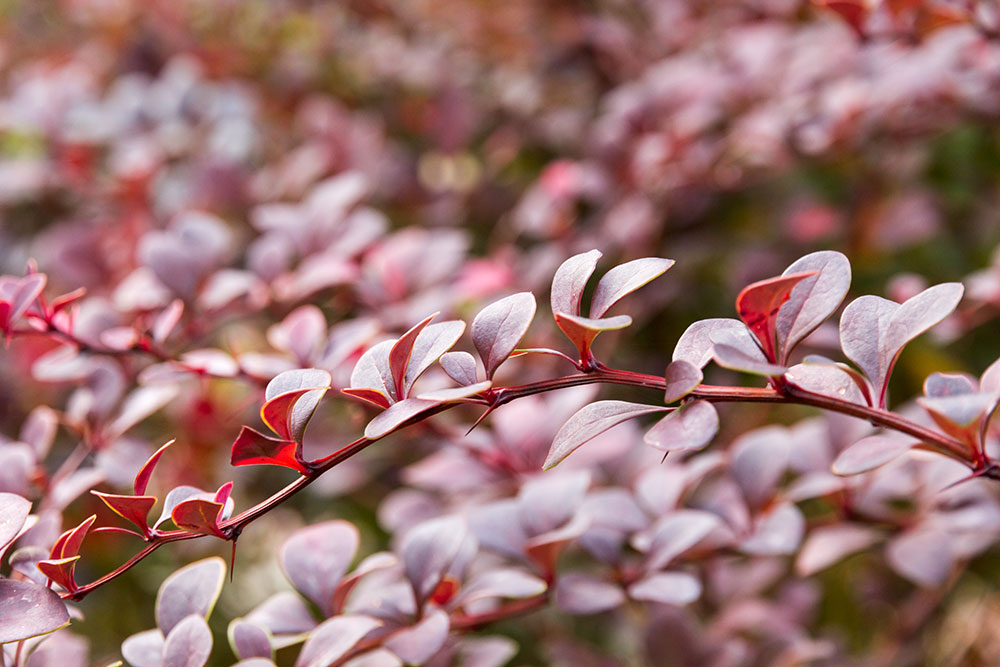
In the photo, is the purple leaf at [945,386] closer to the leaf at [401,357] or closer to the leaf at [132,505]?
the leaf at [401,357]

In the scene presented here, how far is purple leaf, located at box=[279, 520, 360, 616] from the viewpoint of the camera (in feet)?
1.54

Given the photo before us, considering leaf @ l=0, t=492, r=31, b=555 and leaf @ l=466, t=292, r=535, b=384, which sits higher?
leaf @ l=466, t=292, r=535, b=384

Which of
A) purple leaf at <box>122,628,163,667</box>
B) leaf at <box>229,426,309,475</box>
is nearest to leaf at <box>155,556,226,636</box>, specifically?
purple leaf at <box>122,628,163,667</box>

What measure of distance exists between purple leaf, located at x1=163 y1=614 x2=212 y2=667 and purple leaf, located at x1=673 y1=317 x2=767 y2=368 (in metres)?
0.25

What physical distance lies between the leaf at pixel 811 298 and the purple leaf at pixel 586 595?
0.21 metres

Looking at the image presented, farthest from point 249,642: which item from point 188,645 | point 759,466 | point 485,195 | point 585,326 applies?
point 485,195

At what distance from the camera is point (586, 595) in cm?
50

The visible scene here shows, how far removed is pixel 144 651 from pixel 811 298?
Result: 1.21 ft

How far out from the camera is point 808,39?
100cm

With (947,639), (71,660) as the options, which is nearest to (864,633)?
(947,639)

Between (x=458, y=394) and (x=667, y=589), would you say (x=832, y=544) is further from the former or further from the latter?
(x=458, y=394)

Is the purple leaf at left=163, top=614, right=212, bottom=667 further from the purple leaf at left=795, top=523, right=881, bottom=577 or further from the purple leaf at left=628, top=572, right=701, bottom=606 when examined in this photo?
the purple leaf at left=795, top=523, right=881, bottom=577

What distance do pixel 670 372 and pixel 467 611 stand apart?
0.96 ft

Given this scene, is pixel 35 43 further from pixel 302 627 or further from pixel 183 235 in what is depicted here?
pixel 302 627
